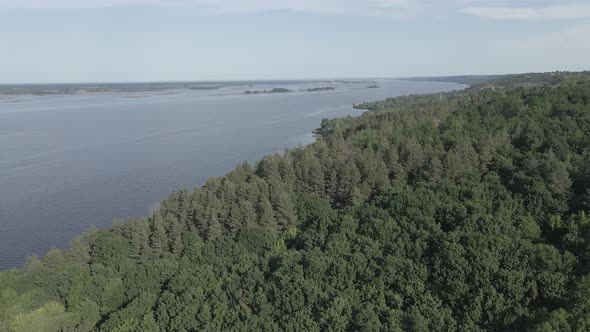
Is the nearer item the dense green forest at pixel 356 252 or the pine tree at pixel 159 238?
the dense green forest at pixel 356 252

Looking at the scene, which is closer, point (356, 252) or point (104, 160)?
point (356, 252)

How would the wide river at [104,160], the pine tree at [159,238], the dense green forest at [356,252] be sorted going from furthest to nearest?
the wide river at [104,160]
the pine tree at [159,238]
the dense green forest at [356,252]

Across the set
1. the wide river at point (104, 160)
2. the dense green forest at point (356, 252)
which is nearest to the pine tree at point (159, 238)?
the dense green forest at point (356, 252)

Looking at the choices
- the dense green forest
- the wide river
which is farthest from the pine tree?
the wide river

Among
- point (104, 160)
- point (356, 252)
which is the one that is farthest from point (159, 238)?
point (104, 160)

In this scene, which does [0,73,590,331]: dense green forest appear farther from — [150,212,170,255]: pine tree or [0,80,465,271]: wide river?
[0,80,465,271]: wide river

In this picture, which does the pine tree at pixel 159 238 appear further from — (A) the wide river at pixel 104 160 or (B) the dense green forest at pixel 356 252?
(A) the wide river at pixel 104 160

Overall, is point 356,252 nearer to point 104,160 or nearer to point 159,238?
point 159,238
